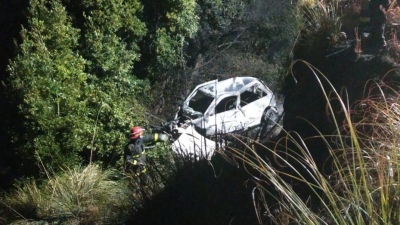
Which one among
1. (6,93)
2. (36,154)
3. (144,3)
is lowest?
(36,154)

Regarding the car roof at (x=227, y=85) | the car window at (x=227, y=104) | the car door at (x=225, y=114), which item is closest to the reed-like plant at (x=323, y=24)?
the car door at (x=225, y=114)

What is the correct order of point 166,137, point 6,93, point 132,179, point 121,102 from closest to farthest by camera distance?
point 132,179 < point 166,137 < point 6,93 < point 121,102

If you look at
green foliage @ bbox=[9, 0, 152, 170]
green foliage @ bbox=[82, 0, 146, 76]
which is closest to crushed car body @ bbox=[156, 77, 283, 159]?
green foliage @ bbox=[9, 0, 152, 170]

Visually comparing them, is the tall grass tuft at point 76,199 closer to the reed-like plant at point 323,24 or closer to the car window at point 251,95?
the reed-like plant at point 323,24

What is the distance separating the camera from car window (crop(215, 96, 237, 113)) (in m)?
13.3

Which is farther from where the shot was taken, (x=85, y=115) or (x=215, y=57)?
(x=215, y=57)

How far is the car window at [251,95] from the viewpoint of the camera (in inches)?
542

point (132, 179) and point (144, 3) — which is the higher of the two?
point (144, 3)

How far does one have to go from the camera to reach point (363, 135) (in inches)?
266

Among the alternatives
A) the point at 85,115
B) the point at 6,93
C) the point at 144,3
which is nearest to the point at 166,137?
the point at 85,115

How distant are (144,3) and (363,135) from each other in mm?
8707

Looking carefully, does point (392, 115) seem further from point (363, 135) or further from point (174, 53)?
point (174, 53)

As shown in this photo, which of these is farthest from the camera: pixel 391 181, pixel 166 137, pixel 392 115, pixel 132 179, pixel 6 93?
pixel 6 93

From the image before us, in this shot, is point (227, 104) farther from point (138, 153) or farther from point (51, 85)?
point (138, 153)
